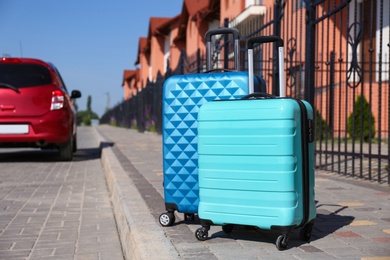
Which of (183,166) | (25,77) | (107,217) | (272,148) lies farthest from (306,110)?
(25,77)

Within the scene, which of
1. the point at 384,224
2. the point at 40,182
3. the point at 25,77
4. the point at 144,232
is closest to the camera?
the point at 144,232

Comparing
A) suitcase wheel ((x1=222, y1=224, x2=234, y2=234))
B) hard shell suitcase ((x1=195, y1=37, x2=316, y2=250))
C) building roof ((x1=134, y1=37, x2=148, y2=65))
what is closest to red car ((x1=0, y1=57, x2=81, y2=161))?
suitcase wheel ((x1=222, y1=224, x2=234, y2=234))

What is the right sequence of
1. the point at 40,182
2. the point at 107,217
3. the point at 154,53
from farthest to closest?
the point at 154,53, the point at 40,182, the point at 107,217

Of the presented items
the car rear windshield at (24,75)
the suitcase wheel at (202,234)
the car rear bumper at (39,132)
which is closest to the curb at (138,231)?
the suitcase wheel at (202,234)

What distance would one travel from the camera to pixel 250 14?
24.2 meters

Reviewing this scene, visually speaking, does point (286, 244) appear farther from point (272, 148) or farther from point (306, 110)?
point (306, 110)

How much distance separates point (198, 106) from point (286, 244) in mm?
1099

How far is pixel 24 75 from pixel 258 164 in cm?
814

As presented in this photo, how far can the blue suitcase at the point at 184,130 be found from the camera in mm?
3922

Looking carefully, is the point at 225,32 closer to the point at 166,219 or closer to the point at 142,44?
the point at 166,219

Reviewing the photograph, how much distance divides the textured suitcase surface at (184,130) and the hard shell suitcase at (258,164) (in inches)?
15.2

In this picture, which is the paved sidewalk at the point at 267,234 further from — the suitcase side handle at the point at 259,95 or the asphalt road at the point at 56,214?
the suitcase side handle at the point at 259,95

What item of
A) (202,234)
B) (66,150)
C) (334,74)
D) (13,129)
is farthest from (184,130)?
(334,74)

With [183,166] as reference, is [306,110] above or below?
above
